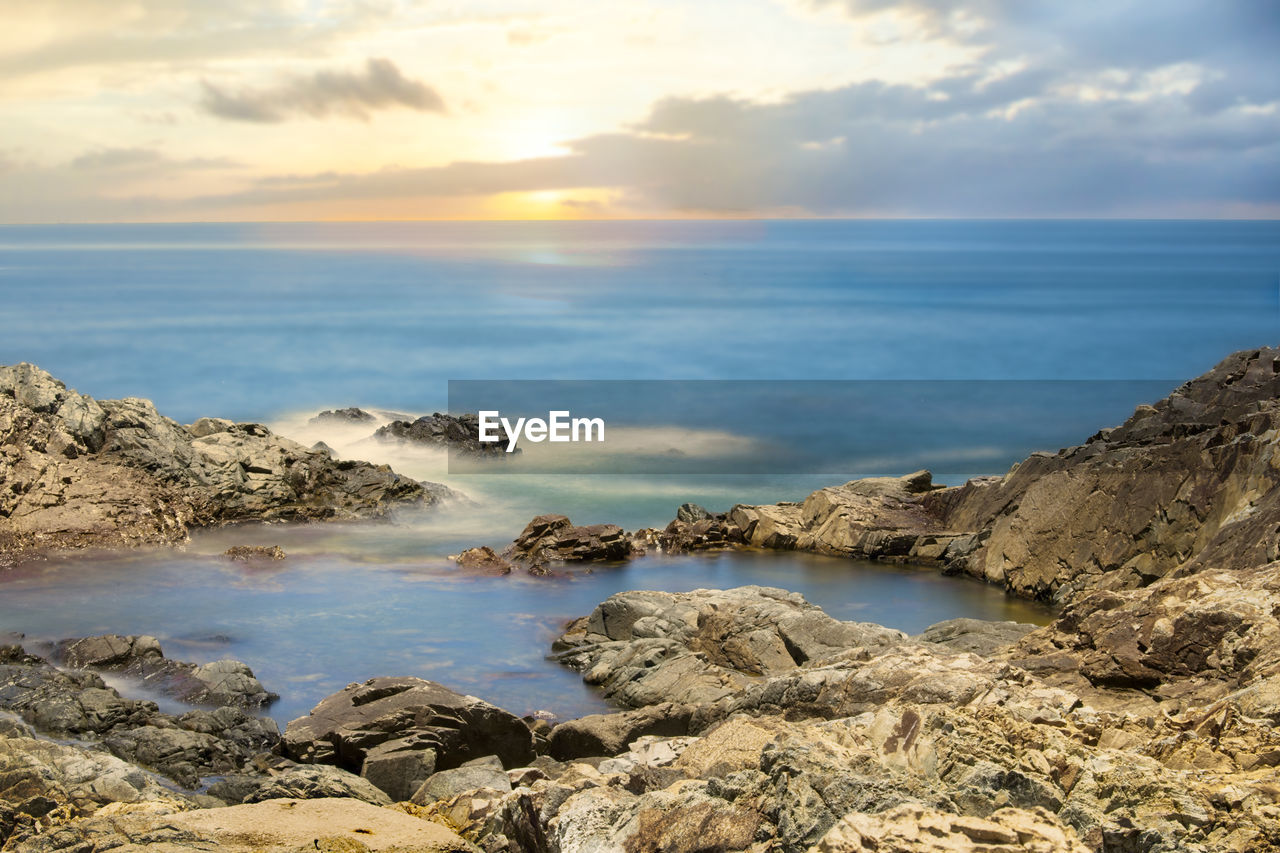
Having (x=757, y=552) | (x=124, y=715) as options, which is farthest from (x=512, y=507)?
(x=124, y=715)

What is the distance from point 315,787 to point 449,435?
80.5 ft

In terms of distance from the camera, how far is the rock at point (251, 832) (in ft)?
22.8

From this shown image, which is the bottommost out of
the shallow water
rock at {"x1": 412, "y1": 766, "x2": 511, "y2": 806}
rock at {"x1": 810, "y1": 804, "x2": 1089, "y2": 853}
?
the shallow water

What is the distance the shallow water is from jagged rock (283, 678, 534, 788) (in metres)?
1.97

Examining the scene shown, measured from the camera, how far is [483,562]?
2286cm

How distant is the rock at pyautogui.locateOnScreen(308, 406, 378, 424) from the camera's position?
36625mm

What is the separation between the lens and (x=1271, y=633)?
32.2 ft

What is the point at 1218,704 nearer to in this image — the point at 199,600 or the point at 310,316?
the point at 199,600

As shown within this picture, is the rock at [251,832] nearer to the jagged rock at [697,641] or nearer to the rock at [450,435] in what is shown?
the jagged rock at [697,641]

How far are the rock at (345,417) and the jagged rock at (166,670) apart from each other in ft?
67.4

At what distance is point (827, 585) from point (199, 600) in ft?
38.2

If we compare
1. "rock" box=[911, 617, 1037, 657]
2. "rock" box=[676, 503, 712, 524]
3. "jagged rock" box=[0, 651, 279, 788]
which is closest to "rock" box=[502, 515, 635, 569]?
"rock" box=[676, 503, 712, 524]

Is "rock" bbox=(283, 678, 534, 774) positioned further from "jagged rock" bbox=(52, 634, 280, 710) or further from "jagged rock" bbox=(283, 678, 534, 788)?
"jagged rock" bbox=(52, 634, 280, 710)

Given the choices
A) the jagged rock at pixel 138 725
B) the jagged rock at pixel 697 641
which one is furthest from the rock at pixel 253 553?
the jagged rock at pixel 138 725
